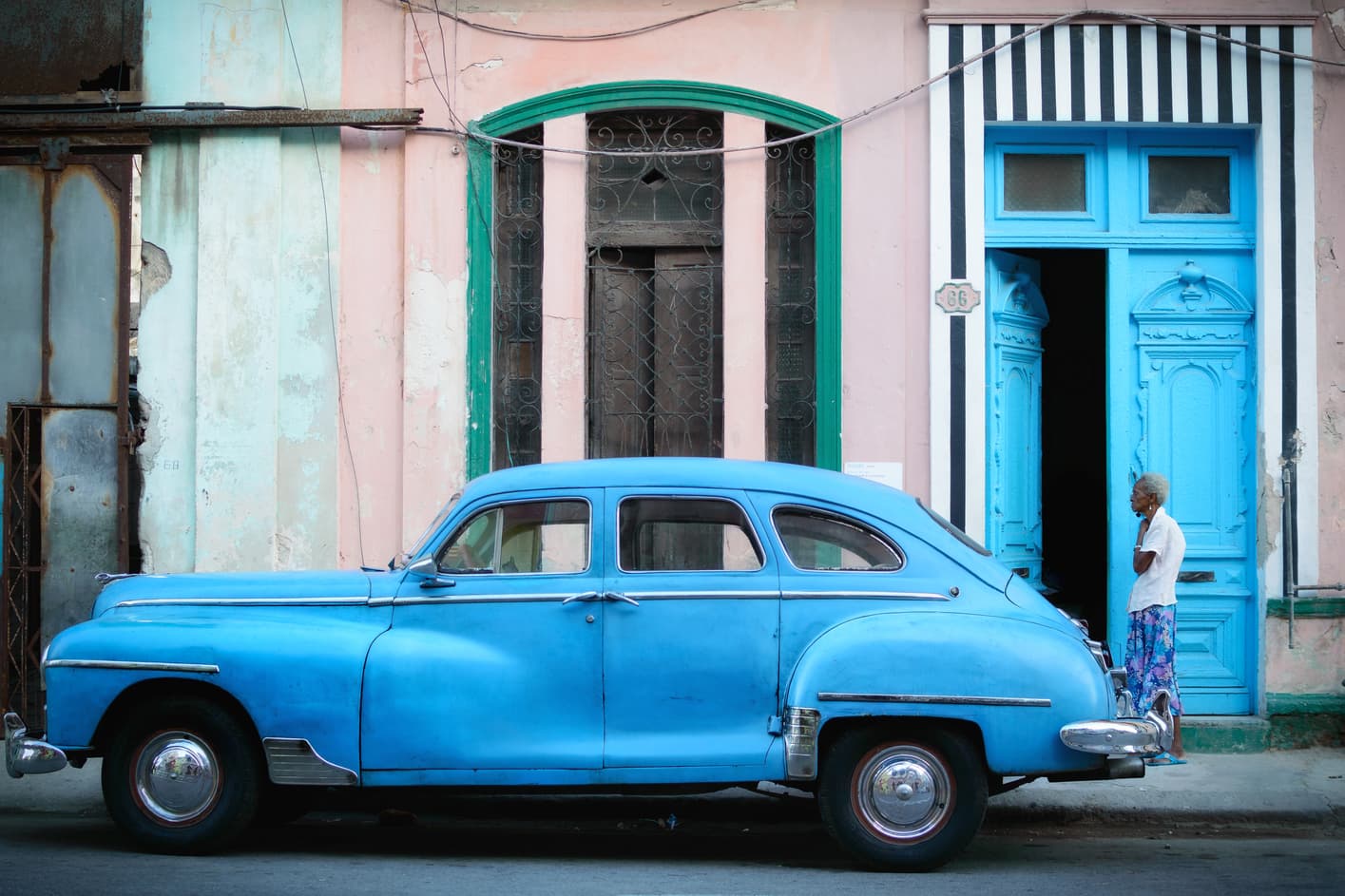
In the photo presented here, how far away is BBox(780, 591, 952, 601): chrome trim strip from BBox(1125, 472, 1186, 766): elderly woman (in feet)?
8.42

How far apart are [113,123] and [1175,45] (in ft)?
23.2

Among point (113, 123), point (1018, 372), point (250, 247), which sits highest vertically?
point (113, 123)

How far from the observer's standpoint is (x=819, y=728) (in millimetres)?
6227

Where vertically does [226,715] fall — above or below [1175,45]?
below

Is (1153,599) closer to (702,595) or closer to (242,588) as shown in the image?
(702,595)

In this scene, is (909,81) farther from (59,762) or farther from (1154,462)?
(59,762)

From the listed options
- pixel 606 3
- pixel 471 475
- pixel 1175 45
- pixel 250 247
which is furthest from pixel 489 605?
pixel 1175 45

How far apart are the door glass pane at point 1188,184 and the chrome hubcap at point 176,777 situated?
696 centimetres

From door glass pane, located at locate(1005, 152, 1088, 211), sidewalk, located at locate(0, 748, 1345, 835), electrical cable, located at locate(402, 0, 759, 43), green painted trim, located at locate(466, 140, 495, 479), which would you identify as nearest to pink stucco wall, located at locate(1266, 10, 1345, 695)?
sidewalk, located at locate(0, 748, 1345, 835)

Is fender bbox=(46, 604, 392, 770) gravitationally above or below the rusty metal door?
below

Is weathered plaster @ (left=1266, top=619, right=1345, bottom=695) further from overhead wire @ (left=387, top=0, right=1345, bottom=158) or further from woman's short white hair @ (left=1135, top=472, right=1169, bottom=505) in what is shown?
overhead wire @ (left=387, top=0, right=1345, bottom=158)

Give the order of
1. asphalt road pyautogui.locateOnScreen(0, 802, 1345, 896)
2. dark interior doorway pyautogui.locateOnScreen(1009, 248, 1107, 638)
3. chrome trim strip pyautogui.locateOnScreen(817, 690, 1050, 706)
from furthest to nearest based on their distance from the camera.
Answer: dark interior doorway pyautogui.locateOnScreen(1009, 248, 1107, 638) → chrome trim strip pyautogui.locateOnScreen(817, 690, 1050, 706) → asphalt road pyautogui.locateOnScreen(0, 802, 1345, 896)

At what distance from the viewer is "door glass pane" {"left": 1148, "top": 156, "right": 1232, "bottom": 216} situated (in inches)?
389

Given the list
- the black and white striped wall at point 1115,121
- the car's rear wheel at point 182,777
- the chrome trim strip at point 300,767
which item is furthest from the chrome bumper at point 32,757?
the black and white striped wall at point 1115,121
